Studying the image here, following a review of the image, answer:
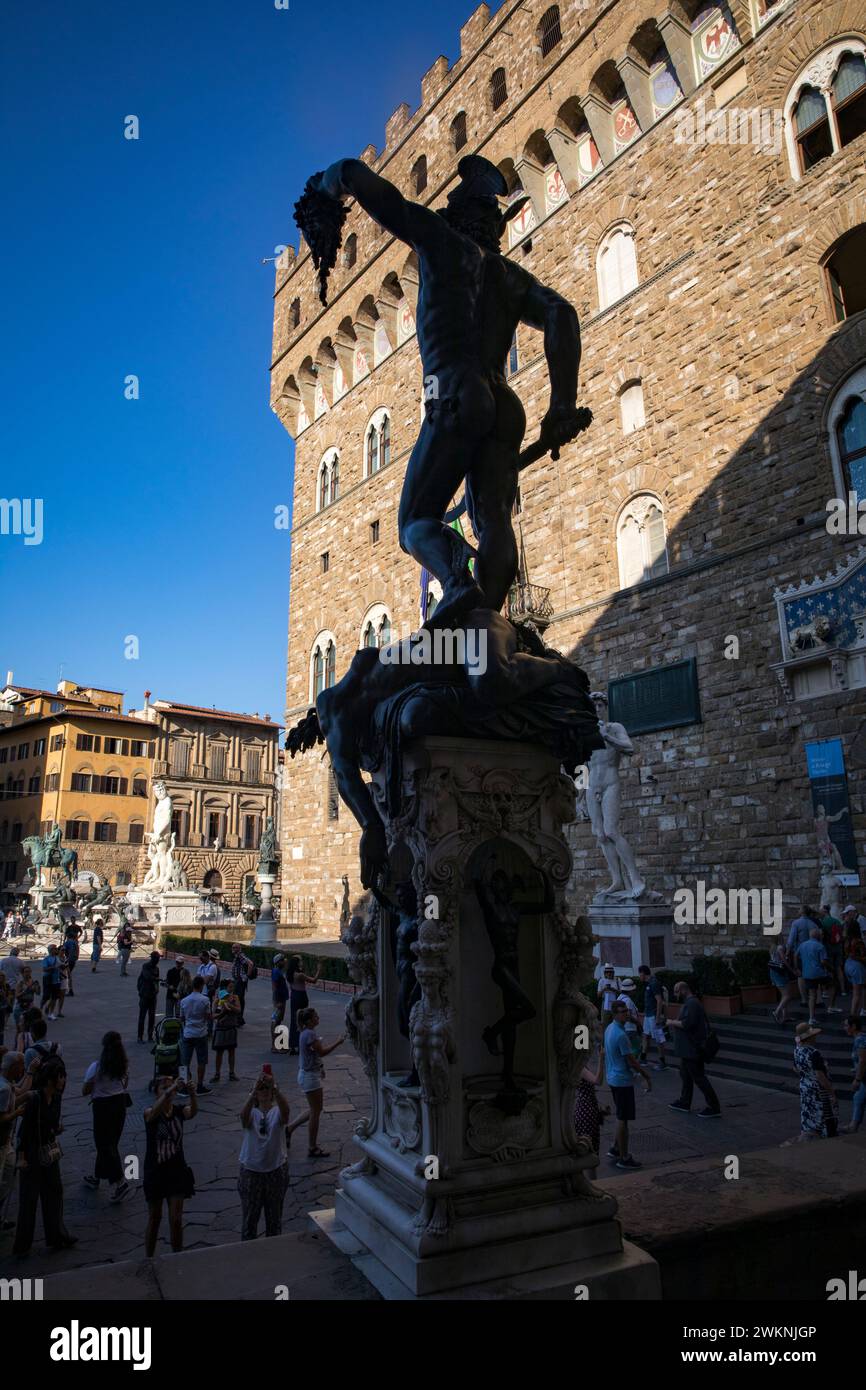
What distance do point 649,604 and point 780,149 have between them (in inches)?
313

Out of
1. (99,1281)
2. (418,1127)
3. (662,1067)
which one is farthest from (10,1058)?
(662,1067)

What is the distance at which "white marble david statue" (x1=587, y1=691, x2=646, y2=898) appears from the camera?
1135 cm

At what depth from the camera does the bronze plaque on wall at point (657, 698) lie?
13906 millimetres

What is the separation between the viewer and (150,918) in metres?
27.9

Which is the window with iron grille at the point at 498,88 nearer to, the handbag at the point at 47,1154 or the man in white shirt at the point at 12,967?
the man in white shirt at the point at 12,967

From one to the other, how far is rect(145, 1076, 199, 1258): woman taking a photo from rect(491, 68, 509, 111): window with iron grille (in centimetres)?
2400

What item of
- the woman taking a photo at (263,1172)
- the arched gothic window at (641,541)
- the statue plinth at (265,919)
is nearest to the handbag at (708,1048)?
the woman taking a photo at (263,1172)

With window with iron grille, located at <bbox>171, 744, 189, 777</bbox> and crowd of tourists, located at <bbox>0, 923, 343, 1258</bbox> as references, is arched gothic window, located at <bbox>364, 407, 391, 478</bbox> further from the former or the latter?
window with iron grille, located at <bbox>171, 744, 189, 777</bbox>

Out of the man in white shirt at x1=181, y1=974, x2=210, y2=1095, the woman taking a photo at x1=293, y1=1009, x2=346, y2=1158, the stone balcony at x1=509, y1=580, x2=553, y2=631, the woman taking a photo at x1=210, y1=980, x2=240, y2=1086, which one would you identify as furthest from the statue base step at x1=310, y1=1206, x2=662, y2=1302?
the stone balcony at x1=509, y1=580, x2=553, y2=631

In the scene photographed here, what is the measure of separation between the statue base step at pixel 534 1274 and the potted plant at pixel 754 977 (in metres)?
8.75

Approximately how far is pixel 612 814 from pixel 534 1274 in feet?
31.3

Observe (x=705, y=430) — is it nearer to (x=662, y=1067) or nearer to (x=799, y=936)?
(x=799, y=936)

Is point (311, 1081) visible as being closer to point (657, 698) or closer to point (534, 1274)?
point (534, 1274)

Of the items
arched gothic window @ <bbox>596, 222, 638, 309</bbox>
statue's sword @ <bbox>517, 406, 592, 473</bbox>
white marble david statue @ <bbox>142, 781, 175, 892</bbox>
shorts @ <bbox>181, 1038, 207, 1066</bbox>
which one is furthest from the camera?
white marble david statue @ <bbox>142, 781, 175, 892</bbox>
